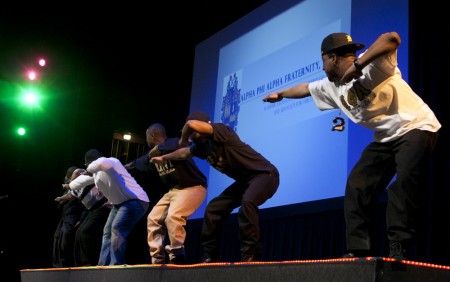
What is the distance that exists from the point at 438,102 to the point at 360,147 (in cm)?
75

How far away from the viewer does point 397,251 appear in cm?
259

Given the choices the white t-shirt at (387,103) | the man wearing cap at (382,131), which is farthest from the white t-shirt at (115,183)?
the white t-shirt at (387,103)

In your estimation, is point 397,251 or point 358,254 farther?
point 358,254

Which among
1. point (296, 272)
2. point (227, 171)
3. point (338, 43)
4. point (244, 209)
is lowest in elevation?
point (296, 272)

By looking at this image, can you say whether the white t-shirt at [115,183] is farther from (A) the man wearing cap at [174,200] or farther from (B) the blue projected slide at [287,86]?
(B) the blue projected slide at [287,86]

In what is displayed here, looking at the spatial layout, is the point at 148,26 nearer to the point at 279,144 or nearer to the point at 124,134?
the point at 124,134

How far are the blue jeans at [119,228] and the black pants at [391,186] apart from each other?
3089mm

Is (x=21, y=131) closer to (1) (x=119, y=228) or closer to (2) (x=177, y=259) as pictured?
(1) (x=119, y=228)

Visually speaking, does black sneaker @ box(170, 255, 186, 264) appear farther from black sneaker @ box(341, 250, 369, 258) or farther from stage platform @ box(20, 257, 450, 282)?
black sneaker @ box(341, 250, 369, 258)

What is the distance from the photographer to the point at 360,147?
15.9 feet

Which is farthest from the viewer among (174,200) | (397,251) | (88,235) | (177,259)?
(88,235)

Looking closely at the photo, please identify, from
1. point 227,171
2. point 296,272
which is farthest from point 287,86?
point 296,272

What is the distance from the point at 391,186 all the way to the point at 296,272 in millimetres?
654

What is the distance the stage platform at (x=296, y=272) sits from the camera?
231 centimetres
